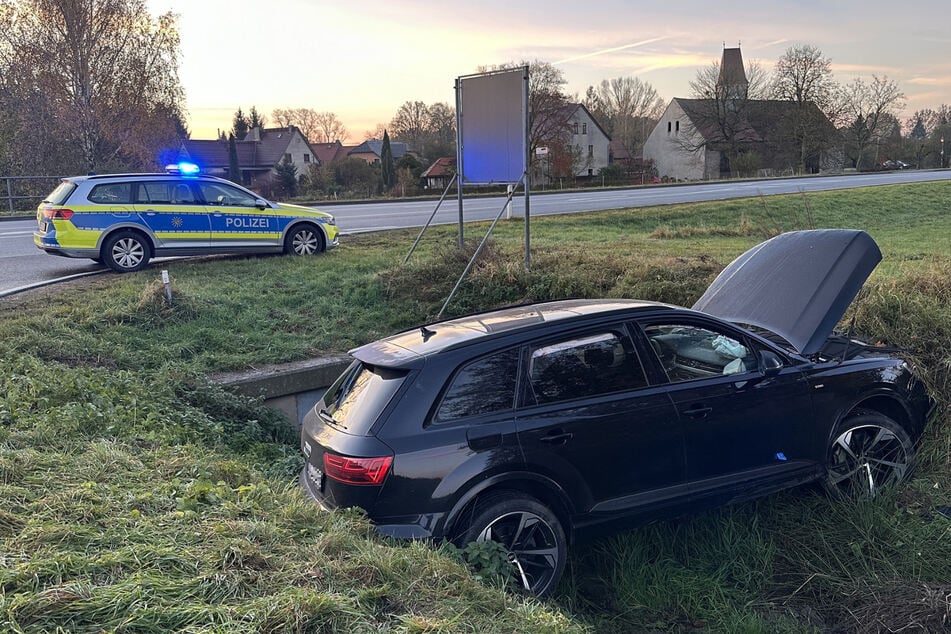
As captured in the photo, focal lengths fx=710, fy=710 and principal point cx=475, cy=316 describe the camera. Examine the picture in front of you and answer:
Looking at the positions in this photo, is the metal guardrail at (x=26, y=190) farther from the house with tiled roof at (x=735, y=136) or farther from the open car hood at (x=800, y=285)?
the house with tiled roof at (x=735, y=136)

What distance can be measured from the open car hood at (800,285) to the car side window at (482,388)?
2.22 m

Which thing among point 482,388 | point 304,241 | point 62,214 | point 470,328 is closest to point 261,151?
point 304,241

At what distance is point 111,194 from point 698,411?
9.97 metres

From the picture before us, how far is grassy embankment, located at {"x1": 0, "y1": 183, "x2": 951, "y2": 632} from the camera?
262cm

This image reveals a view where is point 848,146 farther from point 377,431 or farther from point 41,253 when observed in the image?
point 377,431

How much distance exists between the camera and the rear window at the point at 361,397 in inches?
150

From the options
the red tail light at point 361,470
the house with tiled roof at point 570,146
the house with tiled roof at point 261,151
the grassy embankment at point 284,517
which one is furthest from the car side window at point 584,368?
the house with tiled roof at point 261,151

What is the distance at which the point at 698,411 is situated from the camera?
4.30 metres

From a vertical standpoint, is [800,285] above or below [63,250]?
below

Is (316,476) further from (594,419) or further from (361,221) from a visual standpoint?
(361,221)

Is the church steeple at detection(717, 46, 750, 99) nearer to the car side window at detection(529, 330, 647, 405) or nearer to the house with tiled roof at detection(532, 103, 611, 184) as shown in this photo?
the house with tiled roof at detection(532, 103, 611, 184)

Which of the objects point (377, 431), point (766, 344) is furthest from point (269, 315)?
point (766, 344)

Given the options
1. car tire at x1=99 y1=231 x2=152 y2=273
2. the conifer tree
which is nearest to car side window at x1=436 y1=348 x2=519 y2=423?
car tire at x1=99 y1=231 x2=152 y2=273

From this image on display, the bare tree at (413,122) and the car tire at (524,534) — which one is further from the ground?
the bare tree at (413,122)
